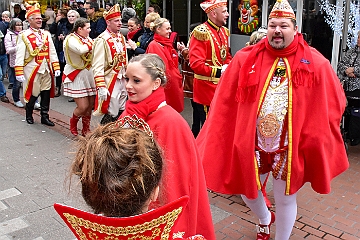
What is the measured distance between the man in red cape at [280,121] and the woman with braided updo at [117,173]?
193 centimetres

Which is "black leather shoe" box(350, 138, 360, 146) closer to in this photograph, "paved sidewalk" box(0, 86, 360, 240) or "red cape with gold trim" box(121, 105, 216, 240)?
"paved sidewalk" box(0, 86, 360, 240)

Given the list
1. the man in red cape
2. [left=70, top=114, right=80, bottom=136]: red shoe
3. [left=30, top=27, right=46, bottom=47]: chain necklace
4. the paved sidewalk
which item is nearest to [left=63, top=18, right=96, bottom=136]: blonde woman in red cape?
[left=70, top=114, right=80, bottom=136]: red shoe

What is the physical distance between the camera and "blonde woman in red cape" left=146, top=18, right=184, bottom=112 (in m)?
5.96

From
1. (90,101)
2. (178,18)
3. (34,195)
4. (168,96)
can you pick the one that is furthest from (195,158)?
(178,18)

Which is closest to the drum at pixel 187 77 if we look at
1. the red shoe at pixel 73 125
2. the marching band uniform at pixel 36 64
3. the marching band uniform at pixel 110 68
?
the marching band uniform at pixel 110 68

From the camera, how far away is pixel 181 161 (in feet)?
8.15

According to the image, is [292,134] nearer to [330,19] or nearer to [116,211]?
[116,211]

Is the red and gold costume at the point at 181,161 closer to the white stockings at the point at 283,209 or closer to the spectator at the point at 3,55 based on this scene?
the white stockings at the point at 283,209

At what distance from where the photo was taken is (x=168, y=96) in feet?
20.3

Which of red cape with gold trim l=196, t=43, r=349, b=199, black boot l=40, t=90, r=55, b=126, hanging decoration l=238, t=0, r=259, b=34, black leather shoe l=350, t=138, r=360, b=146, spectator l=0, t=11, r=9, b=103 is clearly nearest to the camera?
red cape with gold trim l=196, t=43, r=349, b=199

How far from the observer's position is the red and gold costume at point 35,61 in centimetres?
715

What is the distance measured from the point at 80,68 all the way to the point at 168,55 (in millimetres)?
1480

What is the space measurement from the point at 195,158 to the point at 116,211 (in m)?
1.25

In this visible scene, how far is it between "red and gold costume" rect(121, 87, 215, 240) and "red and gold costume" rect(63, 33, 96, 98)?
161 inches
